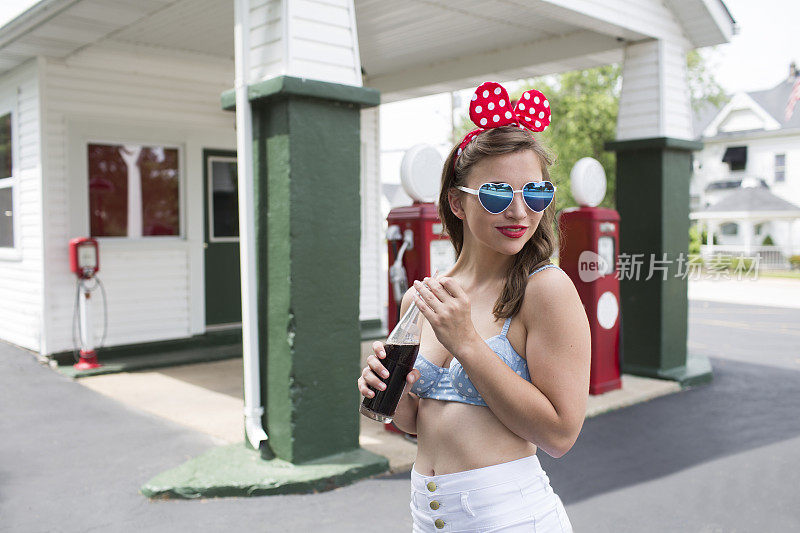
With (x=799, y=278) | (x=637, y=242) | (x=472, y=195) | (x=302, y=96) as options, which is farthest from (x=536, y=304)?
(x=799, y=278)

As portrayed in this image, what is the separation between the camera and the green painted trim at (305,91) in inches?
174

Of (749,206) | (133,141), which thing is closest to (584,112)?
(749,206)

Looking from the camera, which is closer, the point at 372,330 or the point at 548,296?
the point at 548,296

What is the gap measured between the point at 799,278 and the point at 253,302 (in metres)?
25.0

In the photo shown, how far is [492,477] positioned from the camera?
1741 millimetres

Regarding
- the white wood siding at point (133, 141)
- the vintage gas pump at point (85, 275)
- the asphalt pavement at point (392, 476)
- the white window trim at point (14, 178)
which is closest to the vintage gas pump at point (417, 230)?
the asphalt pavement at point (392, 476)

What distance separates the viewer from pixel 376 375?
1.80 meters

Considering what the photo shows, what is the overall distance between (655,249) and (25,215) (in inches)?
276

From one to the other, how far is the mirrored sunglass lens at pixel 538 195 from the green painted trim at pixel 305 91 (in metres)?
2.97

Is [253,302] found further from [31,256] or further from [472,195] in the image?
[31,256]

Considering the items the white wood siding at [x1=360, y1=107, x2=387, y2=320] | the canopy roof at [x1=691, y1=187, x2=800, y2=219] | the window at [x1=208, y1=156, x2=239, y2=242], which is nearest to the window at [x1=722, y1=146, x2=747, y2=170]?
the canopy roof at [x1=691, y1=187, x2=800, y2=219]

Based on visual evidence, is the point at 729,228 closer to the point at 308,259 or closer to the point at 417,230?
the point at 417,230

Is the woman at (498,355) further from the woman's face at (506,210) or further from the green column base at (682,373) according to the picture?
the green column base at (682,373)

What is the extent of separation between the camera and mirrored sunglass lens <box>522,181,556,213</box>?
173 cm
